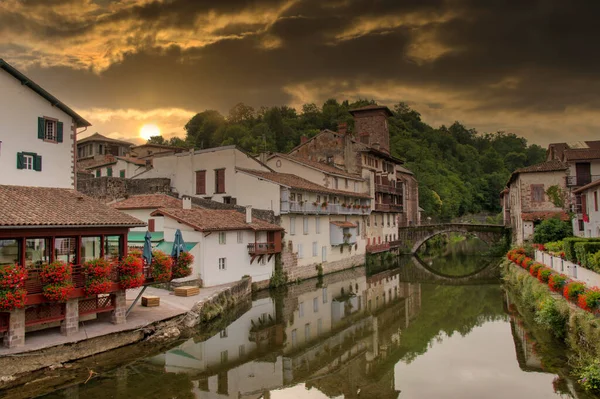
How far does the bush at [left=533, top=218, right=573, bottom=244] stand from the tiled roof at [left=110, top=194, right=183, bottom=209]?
88.5 ft

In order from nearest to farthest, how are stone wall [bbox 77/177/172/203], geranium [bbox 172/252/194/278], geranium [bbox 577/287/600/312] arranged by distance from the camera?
1. geranium [bbox 577/287/600/312]
2. geranium [bbox 172/252/194/278]
3. stone wall [bbox 77/177/172/203]

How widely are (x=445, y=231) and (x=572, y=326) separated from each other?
44138 mm

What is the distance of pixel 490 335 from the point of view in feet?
74.1

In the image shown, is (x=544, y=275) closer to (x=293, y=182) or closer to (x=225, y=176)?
(x=293, y=182)

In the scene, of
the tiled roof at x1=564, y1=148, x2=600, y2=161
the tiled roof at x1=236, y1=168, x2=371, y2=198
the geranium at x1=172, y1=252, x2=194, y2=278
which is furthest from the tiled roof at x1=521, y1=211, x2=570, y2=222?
the geranium at x1=172, y1=252, x2=194, y2=278

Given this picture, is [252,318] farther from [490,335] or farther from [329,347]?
[490,335]

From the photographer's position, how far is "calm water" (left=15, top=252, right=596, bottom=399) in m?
15.2

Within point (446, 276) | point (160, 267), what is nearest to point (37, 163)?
point (160, 267)

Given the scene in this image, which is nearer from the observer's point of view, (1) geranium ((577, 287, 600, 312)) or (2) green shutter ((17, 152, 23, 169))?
(1) geranium ((577, 287, 600, 312))

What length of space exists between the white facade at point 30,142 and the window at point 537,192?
3747cm

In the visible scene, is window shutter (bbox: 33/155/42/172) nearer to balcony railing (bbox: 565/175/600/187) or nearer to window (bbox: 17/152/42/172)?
window (bbox: 17/152/42/172)

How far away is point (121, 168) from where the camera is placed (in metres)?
49.0

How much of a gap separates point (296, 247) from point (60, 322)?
69.7ft

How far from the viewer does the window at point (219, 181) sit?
1485 inches
